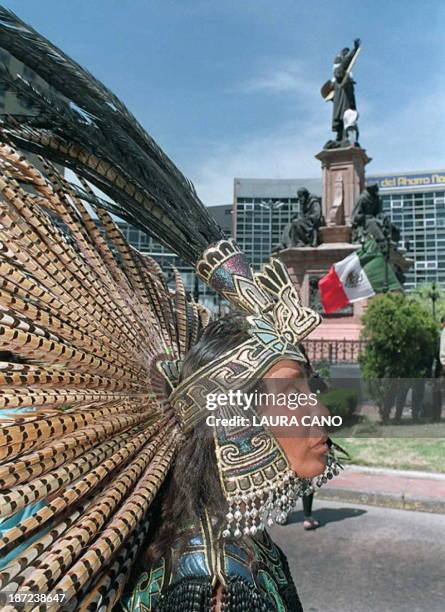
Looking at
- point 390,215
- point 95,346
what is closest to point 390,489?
point 95,346

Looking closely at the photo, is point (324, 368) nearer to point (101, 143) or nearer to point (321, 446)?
point (321, 446)

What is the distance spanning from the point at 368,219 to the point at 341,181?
208 cm

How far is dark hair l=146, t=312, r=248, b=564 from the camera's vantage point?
1491 mm

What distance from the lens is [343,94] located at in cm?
2006

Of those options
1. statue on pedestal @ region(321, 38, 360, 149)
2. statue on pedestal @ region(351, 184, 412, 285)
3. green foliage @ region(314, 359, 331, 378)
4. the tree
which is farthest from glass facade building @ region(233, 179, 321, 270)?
the tree

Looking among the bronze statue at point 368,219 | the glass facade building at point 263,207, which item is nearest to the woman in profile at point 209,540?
the bronze statue at point 368,219

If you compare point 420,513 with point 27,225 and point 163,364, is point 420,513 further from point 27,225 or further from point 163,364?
point 27,225

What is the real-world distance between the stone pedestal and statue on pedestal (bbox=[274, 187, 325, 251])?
38 cm

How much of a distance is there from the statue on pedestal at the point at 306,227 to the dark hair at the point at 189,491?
15572mm

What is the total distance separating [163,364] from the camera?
1.74 metres

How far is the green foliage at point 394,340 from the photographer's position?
10.9 meters

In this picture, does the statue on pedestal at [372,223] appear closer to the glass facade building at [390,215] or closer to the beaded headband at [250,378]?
the beaded headband at [250,378]

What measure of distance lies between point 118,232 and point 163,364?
0.46 metres

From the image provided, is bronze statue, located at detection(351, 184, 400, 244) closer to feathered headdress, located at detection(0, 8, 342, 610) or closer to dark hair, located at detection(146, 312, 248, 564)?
feathered headdress, located at detection(0, 8, 342, 610)
